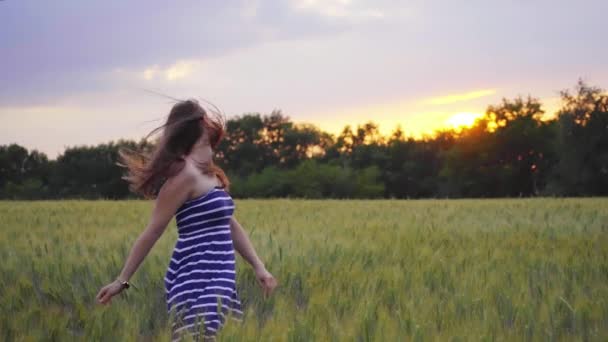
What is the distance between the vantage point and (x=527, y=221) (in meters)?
8.60

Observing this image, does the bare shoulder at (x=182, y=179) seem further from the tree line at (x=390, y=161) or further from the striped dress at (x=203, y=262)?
the tree line at (x=390, y=161)

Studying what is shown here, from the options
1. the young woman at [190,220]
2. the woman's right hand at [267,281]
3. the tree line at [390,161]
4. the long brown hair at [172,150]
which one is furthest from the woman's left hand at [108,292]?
the tree line at [390,161]

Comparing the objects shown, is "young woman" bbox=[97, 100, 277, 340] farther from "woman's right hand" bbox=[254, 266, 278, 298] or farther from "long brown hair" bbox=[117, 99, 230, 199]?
"woman's right hand" bbox=[254, 266, 278, 298]

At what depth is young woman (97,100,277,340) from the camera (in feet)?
9.46

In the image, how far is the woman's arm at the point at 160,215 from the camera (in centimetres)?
288

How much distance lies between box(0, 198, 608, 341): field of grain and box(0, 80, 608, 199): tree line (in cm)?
3660

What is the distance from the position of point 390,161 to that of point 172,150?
175ft

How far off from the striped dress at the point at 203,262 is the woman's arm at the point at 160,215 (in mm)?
101

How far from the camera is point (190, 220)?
2.98 metres

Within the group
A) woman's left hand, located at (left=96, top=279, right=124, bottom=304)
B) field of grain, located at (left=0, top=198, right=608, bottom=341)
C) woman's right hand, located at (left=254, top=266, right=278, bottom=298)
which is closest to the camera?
field of grain, located at (left=0, top=198, right=608, bottom=341)

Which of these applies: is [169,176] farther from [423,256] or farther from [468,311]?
[423,256]

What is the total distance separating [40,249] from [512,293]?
13.1ft

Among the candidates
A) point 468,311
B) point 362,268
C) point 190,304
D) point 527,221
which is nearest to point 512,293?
point 468,311

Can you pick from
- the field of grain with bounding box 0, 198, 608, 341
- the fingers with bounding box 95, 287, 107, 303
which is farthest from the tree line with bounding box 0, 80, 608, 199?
the fingers with bounding box 95, 287, 107, 303
